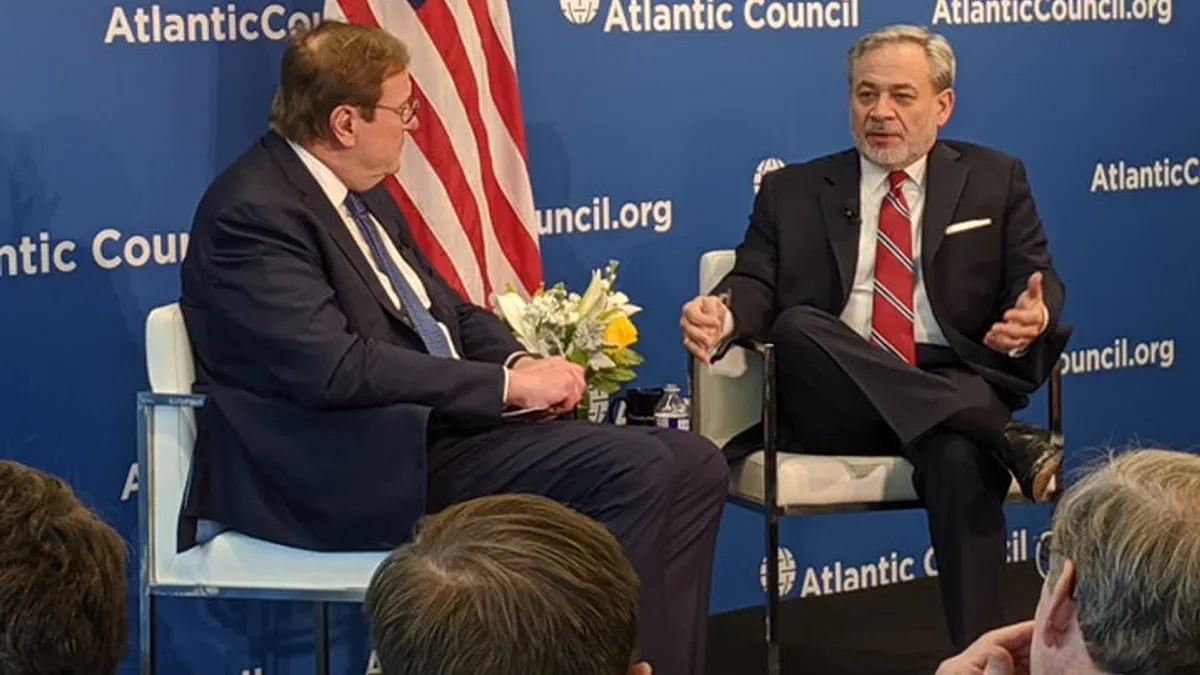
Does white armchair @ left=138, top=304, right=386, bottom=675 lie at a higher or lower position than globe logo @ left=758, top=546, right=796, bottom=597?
higher

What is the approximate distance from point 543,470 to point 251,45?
124 centimetres

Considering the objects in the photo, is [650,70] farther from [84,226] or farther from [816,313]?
[84,226]

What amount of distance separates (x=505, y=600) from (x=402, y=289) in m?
2.21

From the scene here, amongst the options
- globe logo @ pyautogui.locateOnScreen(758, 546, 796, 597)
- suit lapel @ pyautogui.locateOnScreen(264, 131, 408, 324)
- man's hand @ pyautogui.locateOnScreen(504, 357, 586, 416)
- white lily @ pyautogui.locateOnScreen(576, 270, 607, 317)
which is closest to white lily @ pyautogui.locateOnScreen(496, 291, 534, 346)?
white lily @ pyautogui.locateOnScreen(576, 270, 607, 317)

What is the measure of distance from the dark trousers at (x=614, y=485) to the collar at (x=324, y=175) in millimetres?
518

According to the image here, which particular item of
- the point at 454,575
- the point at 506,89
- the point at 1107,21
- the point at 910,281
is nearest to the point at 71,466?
the point at 506,89

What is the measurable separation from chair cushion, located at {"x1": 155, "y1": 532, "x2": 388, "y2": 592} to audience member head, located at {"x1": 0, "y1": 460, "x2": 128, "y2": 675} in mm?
1744

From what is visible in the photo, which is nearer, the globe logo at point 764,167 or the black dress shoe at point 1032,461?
the black dress shoe at point 1032,461

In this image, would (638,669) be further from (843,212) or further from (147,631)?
(843,212)

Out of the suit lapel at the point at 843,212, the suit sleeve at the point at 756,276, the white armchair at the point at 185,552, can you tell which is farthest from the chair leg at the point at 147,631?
the suit lapel at the point at 843,212

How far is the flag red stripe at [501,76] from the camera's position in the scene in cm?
424

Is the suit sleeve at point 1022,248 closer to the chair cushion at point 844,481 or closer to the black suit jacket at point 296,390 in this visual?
the chair cushion at point 844,481

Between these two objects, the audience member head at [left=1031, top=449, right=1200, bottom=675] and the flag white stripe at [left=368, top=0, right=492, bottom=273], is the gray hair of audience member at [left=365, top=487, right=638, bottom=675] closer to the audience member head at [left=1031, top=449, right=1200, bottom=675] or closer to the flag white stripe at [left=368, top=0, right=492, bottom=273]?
the audience member head at [left=1031, top=449, right=1200, bottom=675]

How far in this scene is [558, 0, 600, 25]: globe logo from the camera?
4.63 m
